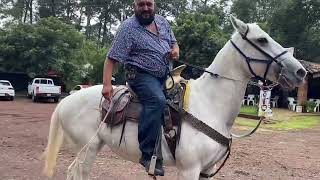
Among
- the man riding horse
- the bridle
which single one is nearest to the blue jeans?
the man riding horse

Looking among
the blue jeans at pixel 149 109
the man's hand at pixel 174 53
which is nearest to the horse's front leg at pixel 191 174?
the blue jeans at pixel 149 109

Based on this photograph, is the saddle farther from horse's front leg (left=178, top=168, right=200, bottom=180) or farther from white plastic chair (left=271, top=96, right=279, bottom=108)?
white plastic chair (left=271, top=96, right=279, bottom=108)

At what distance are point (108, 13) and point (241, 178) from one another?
4799cm

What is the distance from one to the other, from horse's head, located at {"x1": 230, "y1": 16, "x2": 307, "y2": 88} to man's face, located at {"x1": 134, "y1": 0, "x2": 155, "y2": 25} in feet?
2.55

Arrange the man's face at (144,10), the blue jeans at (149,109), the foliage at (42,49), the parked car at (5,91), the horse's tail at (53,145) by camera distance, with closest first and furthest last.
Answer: the blue jeans at (149,109), the man's face at (144,10), the horse's tail at (53,145), the parked car at (5,91), the foliage at (42,49)

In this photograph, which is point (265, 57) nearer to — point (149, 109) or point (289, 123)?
point (149, 109)

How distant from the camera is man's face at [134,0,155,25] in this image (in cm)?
411

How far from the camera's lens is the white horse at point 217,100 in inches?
154

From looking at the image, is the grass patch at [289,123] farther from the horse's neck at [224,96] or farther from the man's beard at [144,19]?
the man's beard at [144,19]

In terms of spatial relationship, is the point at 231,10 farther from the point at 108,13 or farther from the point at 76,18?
the point at 76,18

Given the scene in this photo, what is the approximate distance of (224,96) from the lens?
13.6ft

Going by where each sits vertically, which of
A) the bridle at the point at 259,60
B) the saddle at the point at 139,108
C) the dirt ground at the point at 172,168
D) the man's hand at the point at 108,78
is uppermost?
the bridle at the point at 259,60

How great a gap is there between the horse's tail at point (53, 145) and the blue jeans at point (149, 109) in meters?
1.24

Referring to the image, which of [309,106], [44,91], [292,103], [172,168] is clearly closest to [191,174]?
[172,168]
